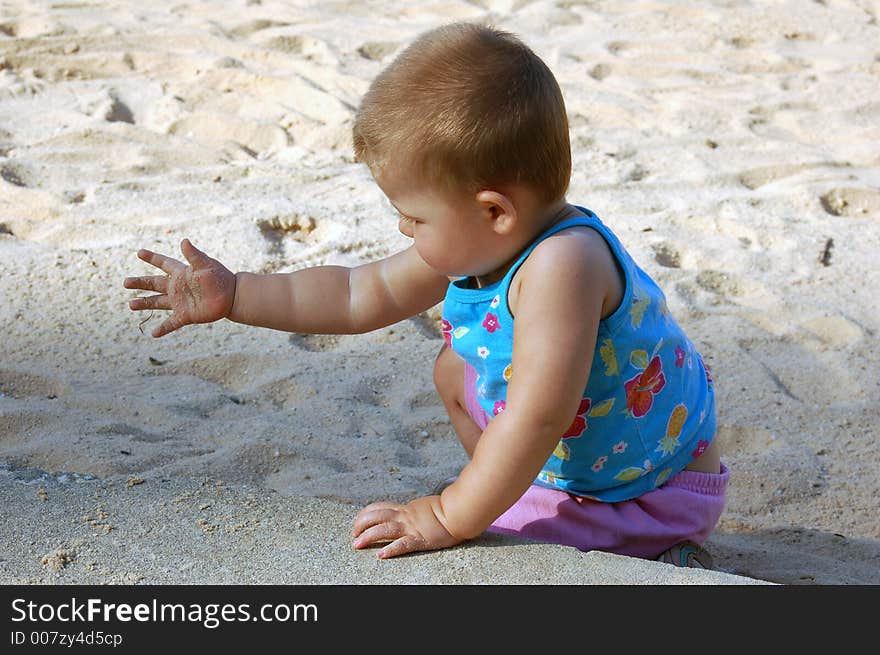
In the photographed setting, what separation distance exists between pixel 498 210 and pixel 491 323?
0.67ft

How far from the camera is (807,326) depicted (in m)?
2.99

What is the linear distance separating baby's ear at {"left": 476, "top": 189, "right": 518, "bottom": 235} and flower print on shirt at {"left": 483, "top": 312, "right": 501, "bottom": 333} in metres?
0.15

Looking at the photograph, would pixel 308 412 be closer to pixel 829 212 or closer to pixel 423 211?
pixel 423 211

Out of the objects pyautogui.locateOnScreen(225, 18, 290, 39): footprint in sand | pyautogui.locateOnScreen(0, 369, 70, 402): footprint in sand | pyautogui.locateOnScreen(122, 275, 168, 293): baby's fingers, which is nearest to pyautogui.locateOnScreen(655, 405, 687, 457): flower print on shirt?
pyautogui.locateOnScreen(122, 275, 168, 293): baby's fingers

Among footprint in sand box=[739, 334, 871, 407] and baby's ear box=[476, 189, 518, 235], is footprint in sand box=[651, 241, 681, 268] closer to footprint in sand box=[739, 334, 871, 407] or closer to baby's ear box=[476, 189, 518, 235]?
footprint in sand box=[739, 334, 871, 407]

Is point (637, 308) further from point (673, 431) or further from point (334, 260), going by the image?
point (334, 260)

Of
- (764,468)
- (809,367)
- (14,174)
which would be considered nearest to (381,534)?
(764,468)

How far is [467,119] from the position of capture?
1582 mm

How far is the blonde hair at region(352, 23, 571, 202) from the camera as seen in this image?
5.22 feet

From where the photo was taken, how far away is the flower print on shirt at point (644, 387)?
1.83m

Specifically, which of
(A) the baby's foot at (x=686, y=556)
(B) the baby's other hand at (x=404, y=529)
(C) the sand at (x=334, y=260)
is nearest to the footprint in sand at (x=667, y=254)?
(C) the sand at (x=334, y=260)

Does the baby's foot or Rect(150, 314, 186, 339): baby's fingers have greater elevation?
Rect(150, 314, 186, 339): baby's fingers

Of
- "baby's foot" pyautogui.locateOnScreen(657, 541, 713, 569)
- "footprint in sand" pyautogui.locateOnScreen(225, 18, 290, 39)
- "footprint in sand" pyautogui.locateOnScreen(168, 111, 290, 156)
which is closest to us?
"baby's foot" pyautogui.locateOnScreen(657, 541, 713, 569)

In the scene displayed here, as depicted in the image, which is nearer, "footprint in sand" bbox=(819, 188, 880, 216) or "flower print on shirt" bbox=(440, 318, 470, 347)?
"flower print on shirt" bbox=(440, 318, 470, 347)
